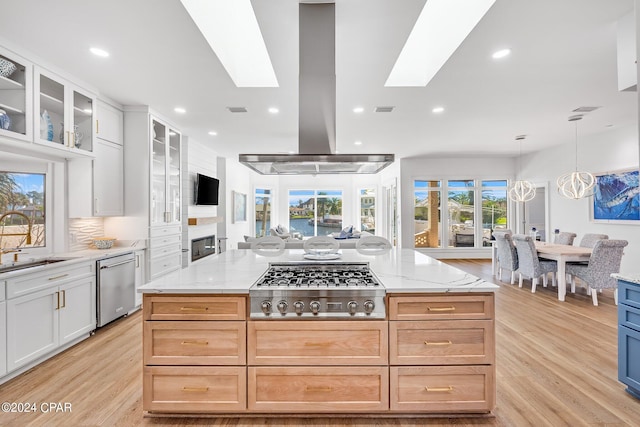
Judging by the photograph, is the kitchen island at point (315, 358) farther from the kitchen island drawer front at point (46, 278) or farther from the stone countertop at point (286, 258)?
the kitchen island drawer front at point (46, 278)

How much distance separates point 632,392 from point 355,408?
199 cm

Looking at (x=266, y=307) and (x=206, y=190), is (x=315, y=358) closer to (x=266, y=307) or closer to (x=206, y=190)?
(x=266, y=307)

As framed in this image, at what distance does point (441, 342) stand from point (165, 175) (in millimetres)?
4269

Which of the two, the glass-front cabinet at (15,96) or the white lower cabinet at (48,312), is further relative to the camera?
the glass-front cabinet at (15,96)

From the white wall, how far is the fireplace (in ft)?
23.3

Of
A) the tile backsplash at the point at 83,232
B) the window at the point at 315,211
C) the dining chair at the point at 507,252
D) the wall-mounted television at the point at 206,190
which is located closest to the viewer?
the tile backsplash at the point at 83,232

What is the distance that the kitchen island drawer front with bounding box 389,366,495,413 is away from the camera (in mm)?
1825

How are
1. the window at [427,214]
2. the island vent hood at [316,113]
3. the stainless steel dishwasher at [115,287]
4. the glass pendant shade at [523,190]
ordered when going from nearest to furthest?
the island vent hood at [316,113] → the stainless steel dishwasher at [115,287] → the glass pendant shade at [523,190] → the window at [427,214]

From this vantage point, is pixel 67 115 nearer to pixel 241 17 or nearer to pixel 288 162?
pixel 241 17

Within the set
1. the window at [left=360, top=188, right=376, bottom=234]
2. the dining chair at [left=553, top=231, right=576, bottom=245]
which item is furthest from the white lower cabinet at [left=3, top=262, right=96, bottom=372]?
the window at [left=360, top=188, right=376, bottom=234]

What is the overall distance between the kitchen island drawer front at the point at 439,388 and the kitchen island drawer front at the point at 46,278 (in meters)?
2.82

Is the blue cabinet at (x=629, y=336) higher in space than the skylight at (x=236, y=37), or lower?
lower

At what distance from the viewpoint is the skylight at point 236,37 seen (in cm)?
251

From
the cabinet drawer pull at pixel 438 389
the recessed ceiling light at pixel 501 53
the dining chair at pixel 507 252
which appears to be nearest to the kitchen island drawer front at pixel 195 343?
the cabinet drawer pull at pixel 438 389
